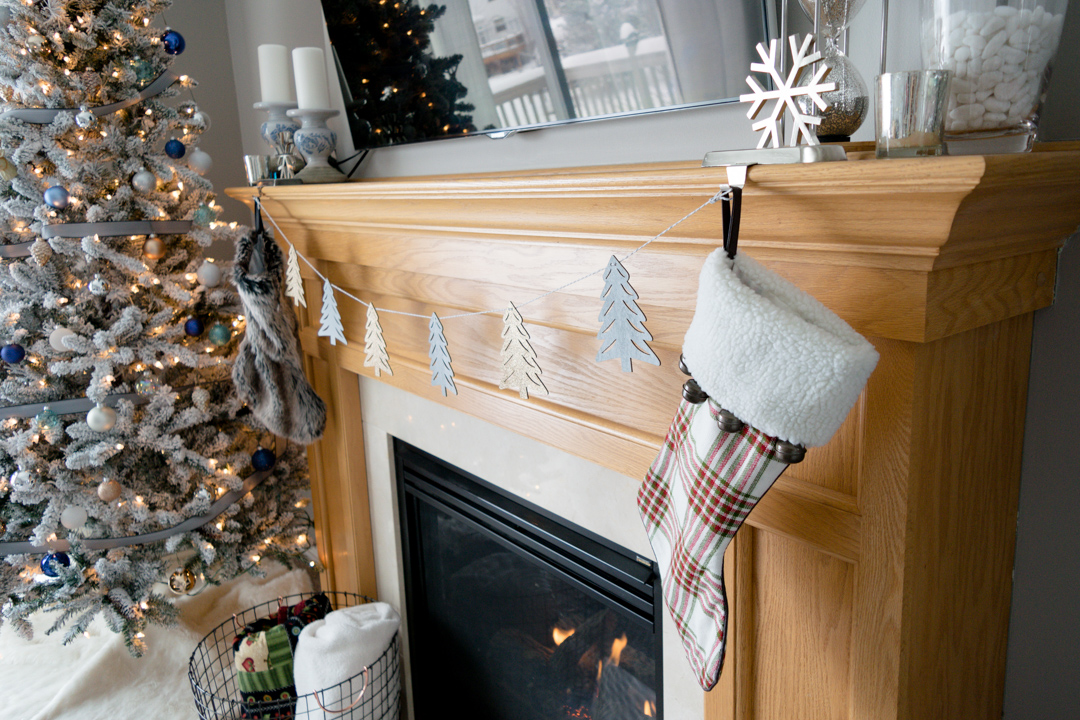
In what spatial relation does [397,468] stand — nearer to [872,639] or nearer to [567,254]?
[567,254]

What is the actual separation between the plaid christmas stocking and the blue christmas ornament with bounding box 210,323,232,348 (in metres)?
1.36

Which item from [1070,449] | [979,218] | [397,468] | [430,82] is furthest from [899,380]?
[397,468]

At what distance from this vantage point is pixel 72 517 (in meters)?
1.70

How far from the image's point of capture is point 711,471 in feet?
2.42

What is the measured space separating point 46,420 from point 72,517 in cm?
23

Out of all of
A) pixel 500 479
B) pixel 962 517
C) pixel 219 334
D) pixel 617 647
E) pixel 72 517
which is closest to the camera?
pixel 962 517

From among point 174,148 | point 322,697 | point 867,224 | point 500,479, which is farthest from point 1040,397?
point 174,148

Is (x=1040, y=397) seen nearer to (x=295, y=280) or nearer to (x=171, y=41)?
(x=295, y=280)

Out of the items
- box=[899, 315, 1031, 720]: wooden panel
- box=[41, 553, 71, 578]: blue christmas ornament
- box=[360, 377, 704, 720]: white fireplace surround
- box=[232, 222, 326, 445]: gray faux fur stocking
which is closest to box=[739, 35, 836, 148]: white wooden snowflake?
box=[899, 315, 1031, 720]: wooden panel

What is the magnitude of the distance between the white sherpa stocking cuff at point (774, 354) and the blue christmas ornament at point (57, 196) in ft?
5.09

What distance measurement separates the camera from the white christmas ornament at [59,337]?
5.45ft

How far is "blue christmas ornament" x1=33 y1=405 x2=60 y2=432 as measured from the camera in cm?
168

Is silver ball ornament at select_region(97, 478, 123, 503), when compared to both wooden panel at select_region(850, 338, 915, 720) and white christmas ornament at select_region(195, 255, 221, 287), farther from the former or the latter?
wooden panel at select_region(850, 338, 915, 720)

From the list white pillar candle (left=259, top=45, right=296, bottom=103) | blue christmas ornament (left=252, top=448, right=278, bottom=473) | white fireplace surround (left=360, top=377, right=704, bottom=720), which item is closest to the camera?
white fireplace surround (left=360, top=377, right=704, bottom=720)
